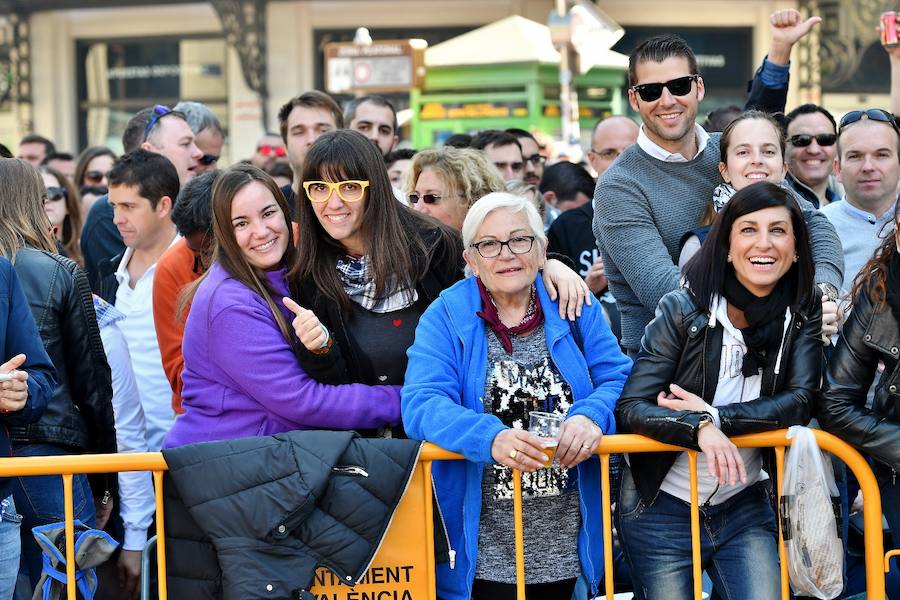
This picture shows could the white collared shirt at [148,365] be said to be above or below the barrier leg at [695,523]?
above

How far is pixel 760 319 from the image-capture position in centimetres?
350

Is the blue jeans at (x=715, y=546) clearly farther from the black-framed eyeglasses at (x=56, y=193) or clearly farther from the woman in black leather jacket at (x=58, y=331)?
the black-framed eyeglasses at (x=56, y=193)

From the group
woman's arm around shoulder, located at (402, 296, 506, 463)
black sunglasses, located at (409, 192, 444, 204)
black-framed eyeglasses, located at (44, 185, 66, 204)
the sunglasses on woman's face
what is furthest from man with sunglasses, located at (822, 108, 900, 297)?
the sunglasses on woman's face

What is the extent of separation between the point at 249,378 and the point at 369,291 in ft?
1.63

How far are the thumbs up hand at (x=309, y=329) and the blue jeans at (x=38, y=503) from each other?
3.08 ft

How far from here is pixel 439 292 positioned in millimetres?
3947

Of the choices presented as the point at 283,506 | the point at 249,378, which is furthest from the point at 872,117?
the point at 283,506

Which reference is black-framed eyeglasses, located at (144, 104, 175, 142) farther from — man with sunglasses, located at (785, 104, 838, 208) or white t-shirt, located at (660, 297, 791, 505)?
white t-shirt, located at (660, 297, 791, 505)

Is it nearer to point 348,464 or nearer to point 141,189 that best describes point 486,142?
point 141,189

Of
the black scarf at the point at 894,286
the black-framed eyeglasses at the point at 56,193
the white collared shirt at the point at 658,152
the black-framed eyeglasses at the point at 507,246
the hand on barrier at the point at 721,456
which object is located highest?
the black-framed eyeglasses at the point at 56,193

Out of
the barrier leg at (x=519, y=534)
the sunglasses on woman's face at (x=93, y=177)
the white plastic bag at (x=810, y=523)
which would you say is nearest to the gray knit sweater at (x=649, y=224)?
the white plastic bag at (x=810, y=523)

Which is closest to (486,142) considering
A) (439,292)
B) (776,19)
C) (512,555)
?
(776,19)

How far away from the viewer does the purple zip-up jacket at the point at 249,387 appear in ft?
11.9

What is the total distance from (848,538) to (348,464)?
1.96m
